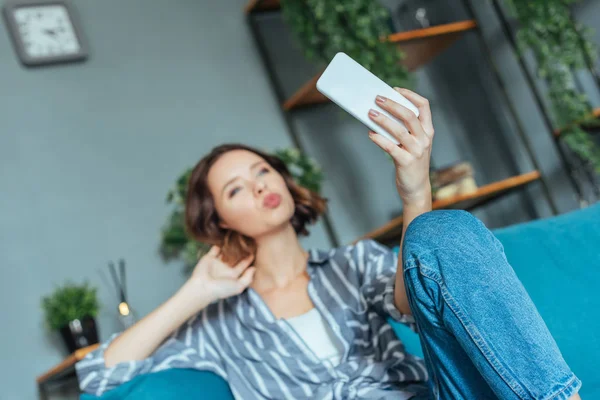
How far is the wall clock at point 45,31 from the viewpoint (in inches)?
104

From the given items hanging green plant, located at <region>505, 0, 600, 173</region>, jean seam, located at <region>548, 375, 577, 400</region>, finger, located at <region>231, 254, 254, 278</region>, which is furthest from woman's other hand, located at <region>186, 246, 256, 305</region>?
hanging green plant, located at <region>505, 0, 600, 173</region>

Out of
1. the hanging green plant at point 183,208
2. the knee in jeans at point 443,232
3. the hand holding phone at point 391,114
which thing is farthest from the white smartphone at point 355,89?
the hanging green plant at point 183,208

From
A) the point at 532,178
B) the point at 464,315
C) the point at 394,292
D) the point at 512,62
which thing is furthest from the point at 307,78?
the point at 464,315

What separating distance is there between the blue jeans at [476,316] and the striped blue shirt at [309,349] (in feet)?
1.13

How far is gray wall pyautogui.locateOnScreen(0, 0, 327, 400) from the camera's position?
2.48 m

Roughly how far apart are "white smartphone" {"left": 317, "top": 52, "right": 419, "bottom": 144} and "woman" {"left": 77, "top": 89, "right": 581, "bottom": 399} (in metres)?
0.02

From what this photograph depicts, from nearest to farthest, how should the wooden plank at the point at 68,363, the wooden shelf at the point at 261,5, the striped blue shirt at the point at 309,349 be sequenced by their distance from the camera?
the striped blue shirt at the point at 309,349 < the wooden plank at the point at 68,363 < the wooden shelf at the point at 261,5

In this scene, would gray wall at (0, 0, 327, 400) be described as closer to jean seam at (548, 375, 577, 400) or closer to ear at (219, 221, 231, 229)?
ear at (219, 221, 231, 229)

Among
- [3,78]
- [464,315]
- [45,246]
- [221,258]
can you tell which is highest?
[3,78]

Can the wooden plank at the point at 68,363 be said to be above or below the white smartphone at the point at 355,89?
below

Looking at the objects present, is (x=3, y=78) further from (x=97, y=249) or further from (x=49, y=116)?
→ (x=97, y=249)

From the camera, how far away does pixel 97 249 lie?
2.58 metres

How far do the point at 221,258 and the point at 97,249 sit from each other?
3.73ft

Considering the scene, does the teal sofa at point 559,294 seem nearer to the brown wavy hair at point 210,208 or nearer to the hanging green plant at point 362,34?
the brown wavy hair at point 210,208
